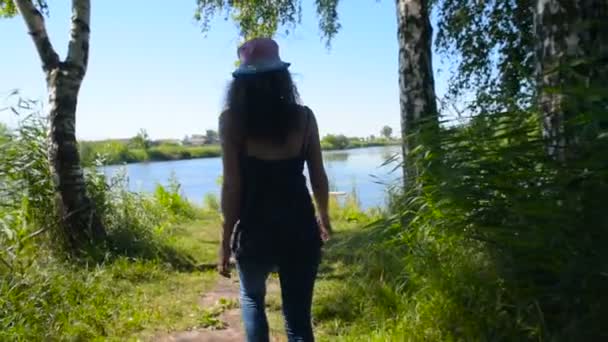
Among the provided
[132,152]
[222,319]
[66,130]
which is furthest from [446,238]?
[132,152]

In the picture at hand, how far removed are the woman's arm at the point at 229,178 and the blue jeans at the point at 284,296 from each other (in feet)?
0.53

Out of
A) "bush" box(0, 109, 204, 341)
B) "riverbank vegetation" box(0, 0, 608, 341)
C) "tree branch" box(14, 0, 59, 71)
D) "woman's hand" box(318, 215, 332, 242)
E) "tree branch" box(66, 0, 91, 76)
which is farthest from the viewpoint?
"tree branch" box(66, 0, 91, 76)

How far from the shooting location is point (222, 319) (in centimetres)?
401

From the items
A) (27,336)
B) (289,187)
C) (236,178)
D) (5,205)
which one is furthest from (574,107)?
(5,205)

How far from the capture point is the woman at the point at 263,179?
85.7 inches

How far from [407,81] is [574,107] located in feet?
11.1

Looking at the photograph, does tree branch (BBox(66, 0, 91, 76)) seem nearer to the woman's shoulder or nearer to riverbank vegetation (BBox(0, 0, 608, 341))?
riverbank vegetation (BBox(0, 0, 608, 341))

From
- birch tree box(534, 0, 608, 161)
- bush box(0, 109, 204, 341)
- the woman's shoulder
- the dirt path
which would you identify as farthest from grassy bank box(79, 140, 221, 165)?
birch tree box(534, 0, 608, 161)

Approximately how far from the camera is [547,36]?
8.77 feet

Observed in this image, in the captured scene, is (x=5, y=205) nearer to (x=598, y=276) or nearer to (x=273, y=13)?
(x=598, y=276)

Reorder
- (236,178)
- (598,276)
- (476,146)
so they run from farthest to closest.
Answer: (476,146) → (236,178) → (598,276)

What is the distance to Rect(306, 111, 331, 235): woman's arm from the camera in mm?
2327

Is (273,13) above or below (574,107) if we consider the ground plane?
above

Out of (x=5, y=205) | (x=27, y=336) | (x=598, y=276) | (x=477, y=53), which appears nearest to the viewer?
(x=598, y=276)
